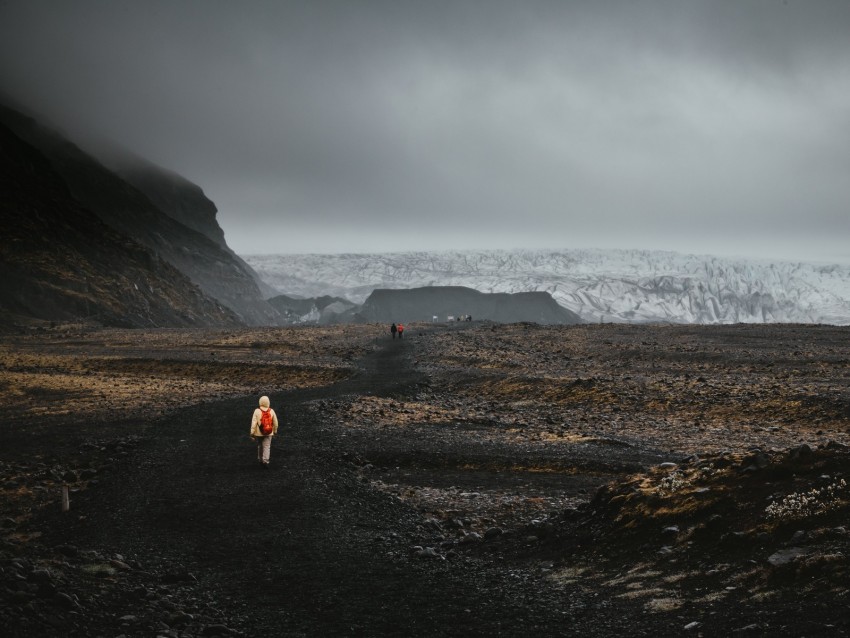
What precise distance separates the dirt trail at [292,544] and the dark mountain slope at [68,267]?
66430 mm

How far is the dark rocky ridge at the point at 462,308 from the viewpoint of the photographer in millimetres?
189125

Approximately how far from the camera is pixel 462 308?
198 m

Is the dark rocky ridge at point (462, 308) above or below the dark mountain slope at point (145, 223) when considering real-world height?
below

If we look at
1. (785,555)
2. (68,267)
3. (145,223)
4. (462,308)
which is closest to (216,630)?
(785,555)

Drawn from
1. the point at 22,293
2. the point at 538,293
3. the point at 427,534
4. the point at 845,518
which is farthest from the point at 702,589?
the point at 538,293

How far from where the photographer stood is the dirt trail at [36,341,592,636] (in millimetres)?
8234

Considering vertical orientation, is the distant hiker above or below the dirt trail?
above

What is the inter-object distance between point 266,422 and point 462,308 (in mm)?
182379

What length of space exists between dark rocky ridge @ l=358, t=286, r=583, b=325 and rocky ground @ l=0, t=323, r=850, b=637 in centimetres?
15930

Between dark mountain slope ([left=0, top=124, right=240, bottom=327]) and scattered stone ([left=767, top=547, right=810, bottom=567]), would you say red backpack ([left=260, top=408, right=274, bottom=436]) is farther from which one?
dark mountain slope ([left=0, top=124, right=240, bottom=327])

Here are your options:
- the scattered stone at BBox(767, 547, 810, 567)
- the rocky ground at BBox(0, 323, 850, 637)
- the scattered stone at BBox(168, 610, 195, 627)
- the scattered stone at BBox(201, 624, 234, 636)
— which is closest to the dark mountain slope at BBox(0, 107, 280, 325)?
the rocky ground at BBox(0, 323, 850, 637)

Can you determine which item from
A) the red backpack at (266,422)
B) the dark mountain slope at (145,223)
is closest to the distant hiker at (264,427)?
the red backpack at (266,422)

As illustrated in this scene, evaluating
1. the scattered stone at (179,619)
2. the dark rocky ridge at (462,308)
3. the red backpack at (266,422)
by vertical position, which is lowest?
the scattered stone at (179,619)

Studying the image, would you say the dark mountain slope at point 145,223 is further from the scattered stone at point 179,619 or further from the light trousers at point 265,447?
the scattered stone at point 179,619
